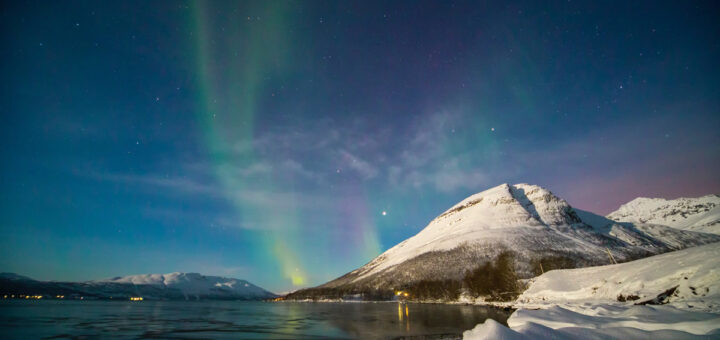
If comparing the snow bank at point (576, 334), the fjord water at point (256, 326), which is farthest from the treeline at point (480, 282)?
the snow bank at point (576, 334)

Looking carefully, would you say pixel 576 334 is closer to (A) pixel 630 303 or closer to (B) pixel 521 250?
(A) pixel 630 303

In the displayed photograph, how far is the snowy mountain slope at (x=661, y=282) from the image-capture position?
2605cm

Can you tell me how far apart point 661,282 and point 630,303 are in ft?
15.4

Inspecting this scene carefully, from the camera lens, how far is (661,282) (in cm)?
3117

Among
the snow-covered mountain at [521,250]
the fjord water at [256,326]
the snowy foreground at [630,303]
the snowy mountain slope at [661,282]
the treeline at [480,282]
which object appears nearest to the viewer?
the snowy foreground at [630,303]

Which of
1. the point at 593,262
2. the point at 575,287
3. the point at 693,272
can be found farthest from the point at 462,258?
the point at 693,272

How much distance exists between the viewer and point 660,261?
117 ft

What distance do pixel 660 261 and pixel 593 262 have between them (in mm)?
130114

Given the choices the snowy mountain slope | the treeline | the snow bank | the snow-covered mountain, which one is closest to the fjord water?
the snowy mountain slope

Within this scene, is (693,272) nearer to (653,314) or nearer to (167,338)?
(653,314)

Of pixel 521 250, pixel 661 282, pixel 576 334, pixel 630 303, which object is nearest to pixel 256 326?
pixel 576 334

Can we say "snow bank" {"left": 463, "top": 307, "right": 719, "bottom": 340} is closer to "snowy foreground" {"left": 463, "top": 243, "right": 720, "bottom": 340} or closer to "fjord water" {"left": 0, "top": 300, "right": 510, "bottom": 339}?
"snowy foreground" {"left": 463, "top": 243, "right": 720, "bottom": 340}

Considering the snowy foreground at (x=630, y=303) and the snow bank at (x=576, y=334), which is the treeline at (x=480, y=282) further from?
the snow bank at (x=576, y=334)

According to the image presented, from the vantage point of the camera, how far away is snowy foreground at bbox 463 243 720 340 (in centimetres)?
1178
